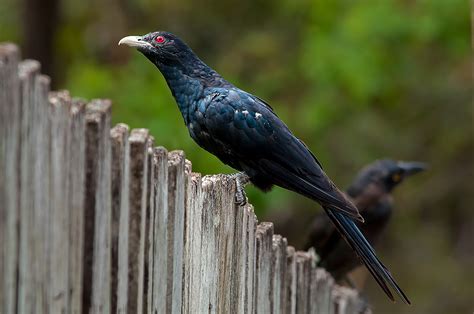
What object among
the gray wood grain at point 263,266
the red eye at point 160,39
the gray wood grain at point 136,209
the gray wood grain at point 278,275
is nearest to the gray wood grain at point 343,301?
the gray wood grain at point 278,275

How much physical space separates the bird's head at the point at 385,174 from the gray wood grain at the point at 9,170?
5785 mm

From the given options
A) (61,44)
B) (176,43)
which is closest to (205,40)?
(61,44)

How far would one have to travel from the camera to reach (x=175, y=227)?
299 cm

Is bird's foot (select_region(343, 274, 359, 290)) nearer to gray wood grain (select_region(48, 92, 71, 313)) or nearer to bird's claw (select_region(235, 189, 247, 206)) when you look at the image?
bird's claw (select_region(235, 189, 247, 206))

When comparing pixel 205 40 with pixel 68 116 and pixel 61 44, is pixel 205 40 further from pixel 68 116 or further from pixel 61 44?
pixel 68 116

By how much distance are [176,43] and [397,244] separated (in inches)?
261

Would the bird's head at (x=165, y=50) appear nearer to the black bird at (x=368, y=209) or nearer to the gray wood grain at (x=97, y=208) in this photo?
the black bird at (x=368, y=209)

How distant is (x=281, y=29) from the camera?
34.1ft

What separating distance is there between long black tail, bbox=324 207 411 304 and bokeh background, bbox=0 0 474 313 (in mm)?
3019

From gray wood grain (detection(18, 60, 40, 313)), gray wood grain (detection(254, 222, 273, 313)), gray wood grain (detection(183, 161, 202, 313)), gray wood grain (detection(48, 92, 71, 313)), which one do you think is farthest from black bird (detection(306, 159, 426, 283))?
gray wood grain (detection(18, 60, 40, 313))

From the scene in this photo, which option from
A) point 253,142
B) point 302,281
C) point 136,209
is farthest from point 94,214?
point 253,142

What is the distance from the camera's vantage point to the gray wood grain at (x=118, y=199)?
2.55 metres

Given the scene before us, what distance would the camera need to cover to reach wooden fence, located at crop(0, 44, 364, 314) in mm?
2193

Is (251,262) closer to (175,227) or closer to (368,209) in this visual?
(175,227)
